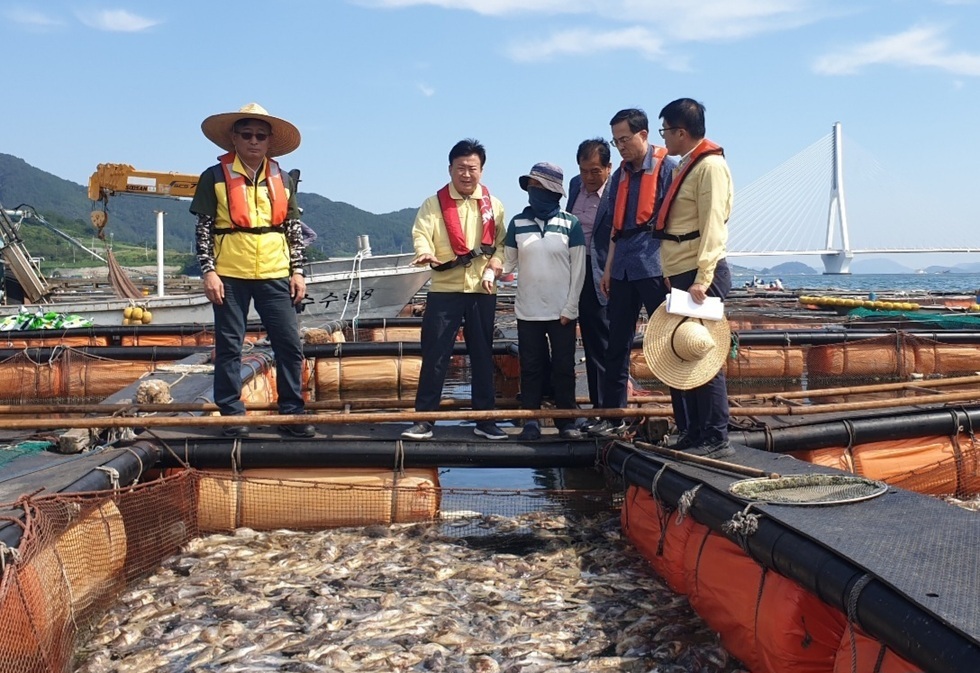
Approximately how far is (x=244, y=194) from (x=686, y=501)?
372 cm

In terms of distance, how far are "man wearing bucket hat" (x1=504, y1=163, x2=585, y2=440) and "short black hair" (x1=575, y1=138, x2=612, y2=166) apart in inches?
29.7

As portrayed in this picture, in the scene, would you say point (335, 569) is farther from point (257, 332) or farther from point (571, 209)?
point (257, 332)

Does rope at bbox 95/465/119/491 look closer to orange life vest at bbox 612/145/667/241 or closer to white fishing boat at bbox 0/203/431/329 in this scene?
orange life vest at bbox 612/145/667/241

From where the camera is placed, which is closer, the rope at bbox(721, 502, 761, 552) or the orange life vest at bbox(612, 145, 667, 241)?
the rope at bbox(721, 502, 761, 552)

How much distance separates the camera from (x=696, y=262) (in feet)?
17.4

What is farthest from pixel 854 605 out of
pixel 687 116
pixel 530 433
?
pixel 530 433

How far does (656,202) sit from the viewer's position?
5836 millimetres

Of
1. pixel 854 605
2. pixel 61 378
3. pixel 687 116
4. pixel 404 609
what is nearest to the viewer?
pixel 854 605

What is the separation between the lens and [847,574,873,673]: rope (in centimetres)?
302

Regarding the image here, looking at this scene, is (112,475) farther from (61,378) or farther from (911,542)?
(61,378)

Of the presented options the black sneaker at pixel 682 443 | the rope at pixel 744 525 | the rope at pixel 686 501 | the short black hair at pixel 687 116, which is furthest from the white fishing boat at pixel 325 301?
the rope at pixel 744 525

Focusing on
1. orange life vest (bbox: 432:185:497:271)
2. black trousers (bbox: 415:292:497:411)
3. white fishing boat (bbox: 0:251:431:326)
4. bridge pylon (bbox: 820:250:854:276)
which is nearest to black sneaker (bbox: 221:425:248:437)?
black trousers (bbox: 415:292:497:411)

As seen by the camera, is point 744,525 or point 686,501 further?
point 686,501

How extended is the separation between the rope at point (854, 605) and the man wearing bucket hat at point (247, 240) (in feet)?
13.8
